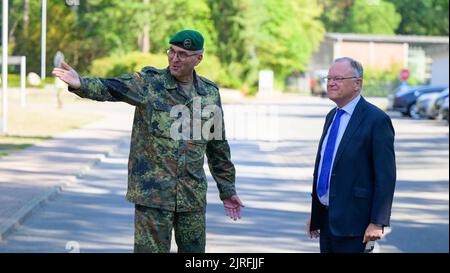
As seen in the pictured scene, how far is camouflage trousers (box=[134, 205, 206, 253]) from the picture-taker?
22.5ft

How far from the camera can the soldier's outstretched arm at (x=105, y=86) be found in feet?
20.9

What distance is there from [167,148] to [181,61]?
537 mm

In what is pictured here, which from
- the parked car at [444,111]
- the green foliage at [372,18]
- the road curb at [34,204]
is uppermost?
the green foliage at [372,18]

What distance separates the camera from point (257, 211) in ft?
52.1

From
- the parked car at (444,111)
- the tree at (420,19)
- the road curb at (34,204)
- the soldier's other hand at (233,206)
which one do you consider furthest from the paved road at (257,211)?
the tree at (420,19)

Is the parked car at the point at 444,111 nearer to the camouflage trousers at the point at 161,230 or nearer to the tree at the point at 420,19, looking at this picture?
the camouflage trousers at the point at 161,230

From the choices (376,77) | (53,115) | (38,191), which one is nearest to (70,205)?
(38,191)

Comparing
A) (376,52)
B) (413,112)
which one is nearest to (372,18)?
(376,52)

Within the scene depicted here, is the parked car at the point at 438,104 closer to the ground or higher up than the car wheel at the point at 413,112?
higher up

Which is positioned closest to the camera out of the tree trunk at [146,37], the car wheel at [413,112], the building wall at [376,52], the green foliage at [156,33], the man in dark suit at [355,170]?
the man in dark suit at [355,170]

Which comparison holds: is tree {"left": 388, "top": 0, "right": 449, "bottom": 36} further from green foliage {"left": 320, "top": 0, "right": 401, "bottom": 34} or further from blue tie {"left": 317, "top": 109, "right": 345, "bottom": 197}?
blue tie {"left": 317, "top": 109, "right": 345, "bottom": 197}

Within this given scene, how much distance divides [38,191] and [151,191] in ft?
34.2

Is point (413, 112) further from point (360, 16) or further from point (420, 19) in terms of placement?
point (360, 16)

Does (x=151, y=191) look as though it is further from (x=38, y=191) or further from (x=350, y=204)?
(x=38, y=191)
